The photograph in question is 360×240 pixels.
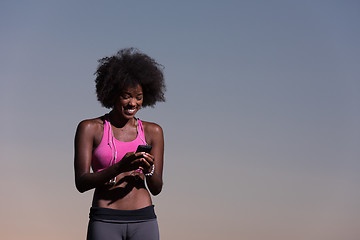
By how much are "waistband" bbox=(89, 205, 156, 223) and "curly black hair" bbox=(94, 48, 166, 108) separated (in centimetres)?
128

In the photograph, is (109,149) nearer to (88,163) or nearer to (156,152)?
(88,163)

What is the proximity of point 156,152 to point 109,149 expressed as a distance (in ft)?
1.81

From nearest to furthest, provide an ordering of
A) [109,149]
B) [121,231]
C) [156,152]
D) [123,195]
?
[121,231] < [123,195] < [109,149] < [156,152]

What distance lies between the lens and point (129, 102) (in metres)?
5.79

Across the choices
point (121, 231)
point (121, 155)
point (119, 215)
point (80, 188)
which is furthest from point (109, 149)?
point (121, 231)

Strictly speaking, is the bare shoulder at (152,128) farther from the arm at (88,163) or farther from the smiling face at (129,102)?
the arm at (88,163)

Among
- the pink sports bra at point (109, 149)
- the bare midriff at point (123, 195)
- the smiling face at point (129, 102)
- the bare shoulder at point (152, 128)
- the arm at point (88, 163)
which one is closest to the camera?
the arm at point (88, 163)

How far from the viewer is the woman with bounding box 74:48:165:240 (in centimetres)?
543

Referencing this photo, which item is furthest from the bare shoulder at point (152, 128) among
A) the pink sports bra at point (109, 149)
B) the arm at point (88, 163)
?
the arm at point (88, 163)

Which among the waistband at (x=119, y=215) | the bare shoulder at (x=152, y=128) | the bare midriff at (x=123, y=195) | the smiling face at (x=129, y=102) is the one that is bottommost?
the waistband at (x=119, y=215)

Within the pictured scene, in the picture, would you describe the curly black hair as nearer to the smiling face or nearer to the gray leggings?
the smiling face

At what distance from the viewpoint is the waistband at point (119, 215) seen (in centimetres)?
543

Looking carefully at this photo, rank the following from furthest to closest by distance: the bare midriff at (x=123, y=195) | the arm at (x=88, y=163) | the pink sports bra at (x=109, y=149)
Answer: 1. the pink sports bra at (x=109, y=149)
2. the bare midriff at (x=123, y=195)
3. the arm at (x=88, y=163)

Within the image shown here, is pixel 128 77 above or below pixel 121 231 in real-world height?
above
